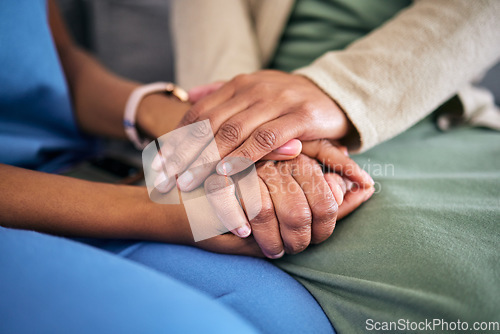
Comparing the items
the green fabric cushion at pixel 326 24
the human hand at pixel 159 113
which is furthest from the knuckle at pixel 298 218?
the green fabric cushion at pixel 326 24

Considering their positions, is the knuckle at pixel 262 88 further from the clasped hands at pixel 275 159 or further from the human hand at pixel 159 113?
the human hand at pixel 159 113

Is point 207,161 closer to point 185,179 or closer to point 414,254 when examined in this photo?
point 185,179

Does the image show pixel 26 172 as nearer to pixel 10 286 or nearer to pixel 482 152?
pixel 10 286

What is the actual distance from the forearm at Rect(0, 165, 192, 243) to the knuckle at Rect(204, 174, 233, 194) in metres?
0.06

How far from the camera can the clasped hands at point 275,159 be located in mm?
435

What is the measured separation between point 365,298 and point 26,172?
55 centimetres

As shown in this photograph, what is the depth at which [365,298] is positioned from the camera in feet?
1.26

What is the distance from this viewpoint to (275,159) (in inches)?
19.7

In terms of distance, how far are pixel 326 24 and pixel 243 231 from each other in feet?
1.99

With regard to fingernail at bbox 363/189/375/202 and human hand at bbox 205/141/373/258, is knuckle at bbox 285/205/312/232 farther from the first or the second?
fingernail at bbox 363/189/375/202

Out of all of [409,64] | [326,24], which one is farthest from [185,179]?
[326,24]

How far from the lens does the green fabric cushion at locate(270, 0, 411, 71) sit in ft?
2.39

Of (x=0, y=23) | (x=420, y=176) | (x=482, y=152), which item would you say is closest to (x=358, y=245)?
(x=420, y=176)

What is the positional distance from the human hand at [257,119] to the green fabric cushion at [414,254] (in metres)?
0.16
